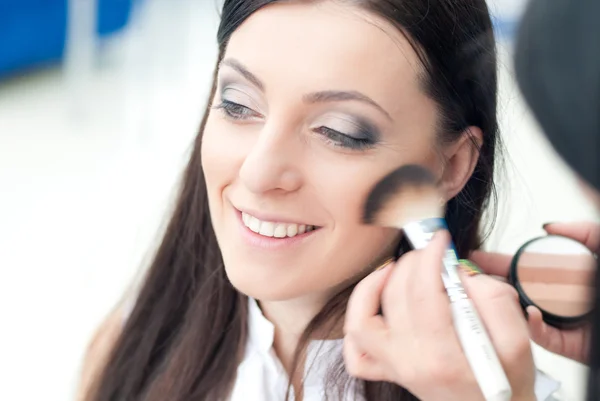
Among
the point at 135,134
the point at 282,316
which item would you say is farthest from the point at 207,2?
the point at 282,316

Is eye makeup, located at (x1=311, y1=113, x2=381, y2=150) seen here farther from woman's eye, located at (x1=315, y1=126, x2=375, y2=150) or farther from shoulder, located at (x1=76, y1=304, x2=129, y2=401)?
shoulder, located at (x1=76, y1=304, x2=129, y2=401)

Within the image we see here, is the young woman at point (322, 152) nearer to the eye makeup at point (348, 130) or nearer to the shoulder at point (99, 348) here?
the eye makeup at point (348, 130)

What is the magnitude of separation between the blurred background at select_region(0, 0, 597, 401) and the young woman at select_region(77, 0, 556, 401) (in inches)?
2.5

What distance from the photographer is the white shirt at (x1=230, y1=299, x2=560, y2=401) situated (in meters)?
0.82

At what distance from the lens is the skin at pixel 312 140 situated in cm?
69

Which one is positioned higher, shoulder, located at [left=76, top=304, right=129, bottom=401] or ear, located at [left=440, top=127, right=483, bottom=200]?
ear, located at [left=440, top=127, right=483, bottom=200]

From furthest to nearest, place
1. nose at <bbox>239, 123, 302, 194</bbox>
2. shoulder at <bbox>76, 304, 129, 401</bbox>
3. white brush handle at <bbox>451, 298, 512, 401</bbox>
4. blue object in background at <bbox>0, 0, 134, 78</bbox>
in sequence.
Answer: blue object in background at <bbox>0, 0, 134, 78</bbox> < shoulder at <bbox>76, 304, 129, 401</bbox> < nose at <bbox>239, 123, 302, 194</bbox> < white brush handle at <bbox>451, 298, 512, 401</bbox>

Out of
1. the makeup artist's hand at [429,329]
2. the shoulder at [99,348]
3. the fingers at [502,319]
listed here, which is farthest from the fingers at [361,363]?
the shoulder at [99,348]

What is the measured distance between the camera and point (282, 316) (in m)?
0.88

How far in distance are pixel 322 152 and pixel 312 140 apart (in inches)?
0.6

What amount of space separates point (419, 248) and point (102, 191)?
→ 1.53 m

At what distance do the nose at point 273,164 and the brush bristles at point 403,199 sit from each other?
0.27 ft

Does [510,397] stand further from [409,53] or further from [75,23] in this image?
[75,23]

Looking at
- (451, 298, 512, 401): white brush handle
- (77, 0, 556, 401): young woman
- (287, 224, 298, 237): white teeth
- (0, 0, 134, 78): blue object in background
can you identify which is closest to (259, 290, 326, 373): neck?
→ (77, 0, 556, 401): young woman
